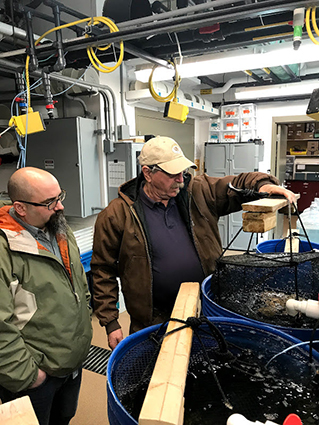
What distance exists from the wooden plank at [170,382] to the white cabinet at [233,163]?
4654mm

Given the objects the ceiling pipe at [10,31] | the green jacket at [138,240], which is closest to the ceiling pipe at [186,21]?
the ceiling pipe at [10,31]

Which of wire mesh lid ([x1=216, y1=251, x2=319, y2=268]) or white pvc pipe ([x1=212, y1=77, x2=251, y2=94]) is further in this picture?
white pvc pipe ([x1=212, y1=77, x2=251, y2=94])

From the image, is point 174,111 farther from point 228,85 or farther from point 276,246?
point 228,85

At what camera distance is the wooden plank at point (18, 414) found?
498 mm

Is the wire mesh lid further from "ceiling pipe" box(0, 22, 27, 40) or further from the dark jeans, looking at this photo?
"ceiling pipe" box(0, 22, 27, 40)

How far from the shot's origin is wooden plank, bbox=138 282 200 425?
1.49ft

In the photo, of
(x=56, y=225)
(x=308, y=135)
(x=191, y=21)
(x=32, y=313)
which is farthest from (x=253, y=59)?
(x=308, y=135)

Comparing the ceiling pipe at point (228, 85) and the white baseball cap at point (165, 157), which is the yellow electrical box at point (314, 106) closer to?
the white baseball cap at point (165, 157)

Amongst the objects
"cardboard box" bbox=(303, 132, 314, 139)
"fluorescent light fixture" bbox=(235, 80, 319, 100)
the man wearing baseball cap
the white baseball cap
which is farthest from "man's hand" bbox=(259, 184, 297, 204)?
"cardboard box" bbox=(303, 132, 314, 139)

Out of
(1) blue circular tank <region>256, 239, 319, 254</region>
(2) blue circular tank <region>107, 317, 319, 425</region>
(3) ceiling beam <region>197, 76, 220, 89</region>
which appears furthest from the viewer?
(3) ceiling beam <region>197, 76, 220, 89</region>

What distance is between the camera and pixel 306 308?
→ 77cm

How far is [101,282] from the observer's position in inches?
58.0

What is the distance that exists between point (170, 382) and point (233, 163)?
16.4 ft

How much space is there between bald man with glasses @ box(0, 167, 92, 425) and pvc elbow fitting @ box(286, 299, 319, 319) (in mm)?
960
